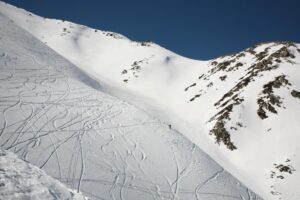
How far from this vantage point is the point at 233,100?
27.8m

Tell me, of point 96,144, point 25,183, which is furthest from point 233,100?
point 25,183

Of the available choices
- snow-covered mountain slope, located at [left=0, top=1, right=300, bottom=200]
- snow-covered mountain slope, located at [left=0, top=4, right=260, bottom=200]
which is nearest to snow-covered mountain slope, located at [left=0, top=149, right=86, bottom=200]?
snow-covered mountain slope, located at [left=0, top=4, right=260, bottom=200]

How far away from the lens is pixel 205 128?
1021 inches

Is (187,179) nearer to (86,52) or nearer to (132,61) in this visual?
(132,61)

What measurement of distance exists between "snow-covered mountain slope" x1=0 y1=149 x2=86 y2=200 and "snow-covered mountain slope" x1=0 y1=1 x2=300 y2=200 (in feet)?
53.3

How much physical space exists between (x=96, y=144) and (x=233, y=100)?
63.2 feet

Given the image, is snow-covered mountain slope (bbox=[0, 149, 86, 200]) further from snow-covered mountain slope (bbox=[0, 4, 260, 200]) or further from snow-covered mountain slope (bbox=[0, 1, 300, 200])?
snow-covered mountain slope (bbox=[0, 1, 300, 200])

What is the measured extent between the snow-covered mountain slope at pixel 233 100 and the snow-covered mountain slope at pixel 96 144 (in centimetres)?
615

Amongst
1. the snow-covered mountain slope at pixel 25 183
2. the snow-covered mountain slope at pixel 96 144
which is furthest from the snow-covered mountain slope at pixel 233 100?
the snow-covered mountain slope at pixel 25 183

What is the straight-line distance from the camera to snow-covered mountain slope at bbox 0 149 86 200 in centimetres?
464

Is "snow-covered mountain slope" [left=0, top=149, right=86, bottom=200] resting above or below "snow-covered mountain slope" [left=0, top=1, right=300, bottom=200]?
below

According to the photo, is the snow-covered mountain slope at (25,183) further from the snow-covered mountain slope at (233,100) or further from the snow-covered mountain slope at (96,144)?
the snow-covered mountain slope at (233,100)

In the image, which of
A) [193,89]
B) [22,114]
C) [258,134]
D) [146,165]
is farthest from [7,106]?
[193,89]

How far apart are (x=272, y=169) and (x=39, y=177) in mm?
19814
